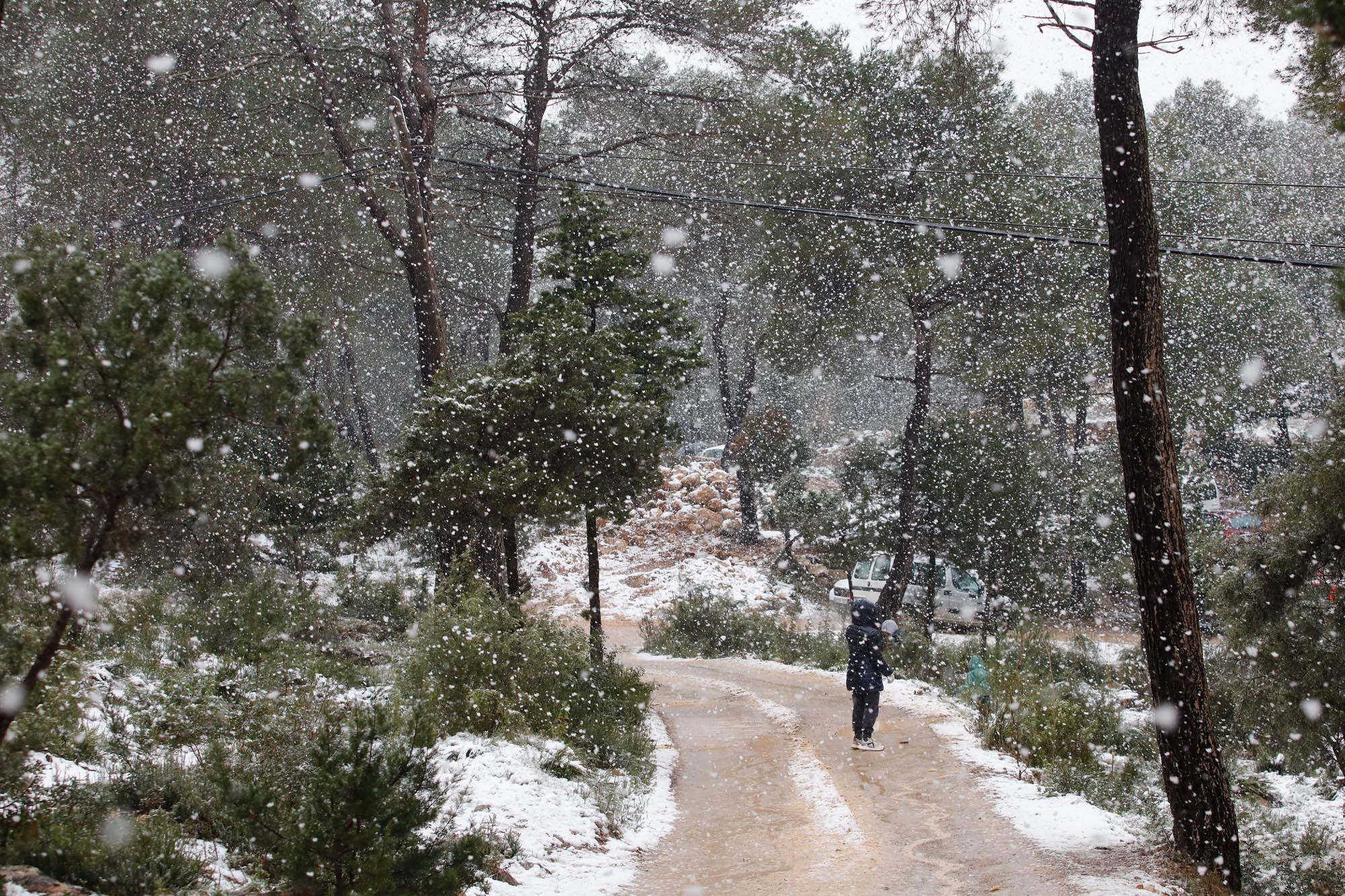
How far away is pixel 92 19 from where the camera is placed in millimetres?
17234

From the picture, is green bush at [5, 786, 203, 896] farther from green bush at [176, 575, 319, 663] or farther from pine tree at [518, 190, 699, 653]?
pine tree at [518, 190, 699, 653]

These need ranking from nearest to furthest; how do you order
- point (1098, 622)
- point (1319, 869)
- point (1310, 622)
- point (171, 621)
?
point (1319, 869)
point (1310, 622)
point (171, 621)
point (1098, 622)

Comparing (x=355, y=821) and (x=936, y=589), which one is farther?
(x=936, y=589)

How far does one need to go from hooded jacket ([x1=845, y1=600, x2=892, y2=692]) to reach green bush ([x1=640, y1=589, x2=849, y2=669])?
9288mm

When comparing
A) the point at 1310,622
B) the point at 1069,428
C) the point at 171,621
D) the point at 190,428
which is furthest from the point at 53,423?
the point at 1069,428

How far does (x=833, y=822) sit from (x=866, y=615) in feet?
11.0

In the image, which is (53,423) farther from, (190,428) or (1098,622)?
(1098,622)

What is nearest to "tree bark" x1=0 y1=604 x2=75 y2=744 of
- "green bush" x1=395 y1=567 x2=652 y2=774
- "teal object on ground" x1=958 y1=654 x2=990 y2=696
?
"green bush" x1=395 y1=567 x2=652 y2=774

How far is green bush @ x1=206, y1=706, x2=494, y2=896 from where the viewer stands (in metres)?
3.93

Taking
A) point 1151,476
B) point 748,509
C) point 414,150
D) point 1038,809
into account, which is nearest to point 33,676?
point 1151,476

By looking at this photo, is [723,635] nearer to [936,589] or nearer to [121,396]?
[936,589]

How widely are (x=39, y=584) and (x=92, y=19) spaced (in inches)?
682

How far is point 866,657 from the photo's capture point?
10164 millimetres

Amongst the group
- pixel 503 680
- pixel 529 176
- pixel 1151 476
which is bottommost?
pixel 503 680
